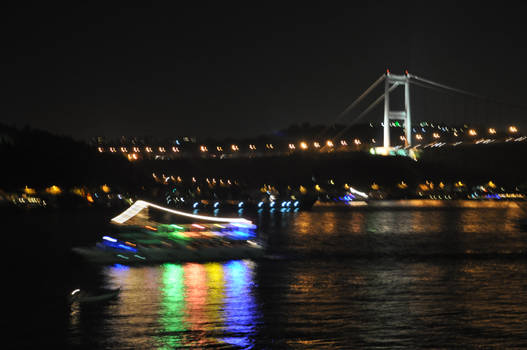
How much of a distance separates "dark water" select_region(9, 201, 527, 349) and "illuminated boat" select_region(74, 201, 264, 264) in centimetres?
66

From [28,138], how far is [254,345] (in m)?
74.3

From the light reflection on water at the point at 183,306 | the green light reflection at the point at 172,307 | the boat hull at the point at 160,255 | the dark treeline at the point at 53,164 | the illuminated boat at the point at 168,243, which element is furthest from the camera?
the dark treeline at the point at 53,164

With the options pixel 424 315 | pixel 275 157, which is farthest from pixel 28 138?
pixel 424 315

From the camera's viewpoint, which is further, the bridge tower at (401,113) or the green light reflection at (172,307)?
the bridge tower at (401,113)

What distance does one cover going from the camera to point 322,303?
16.1 metres

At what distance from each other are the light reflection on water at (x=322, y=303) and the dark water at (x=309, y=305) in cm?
3

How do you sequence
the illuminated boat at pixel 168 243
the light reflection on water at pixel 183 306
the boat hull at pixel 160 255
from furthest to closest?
1. the illuminated boat at pixel 168 243
2. the boat hull at pixel 160 255
3. the light reflection on water at pixel 183 306

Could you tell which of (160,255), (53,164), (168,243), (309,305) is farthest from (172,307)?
(53,164)

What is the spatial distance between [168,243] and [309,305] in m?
8.17

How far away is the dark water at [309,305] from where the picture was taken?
1266cm

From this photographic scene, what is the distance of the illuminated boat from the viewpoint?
22422 mm

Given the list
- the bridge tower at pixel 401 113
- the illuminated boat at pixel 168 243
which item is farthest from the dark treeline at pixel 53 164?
the illuminated boat at pixel 168 243

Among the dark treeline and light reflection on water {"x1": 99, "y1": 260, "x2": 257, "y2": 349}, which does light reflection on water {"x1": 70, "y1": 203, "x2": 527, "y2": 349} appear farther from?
Result: the dark treeline

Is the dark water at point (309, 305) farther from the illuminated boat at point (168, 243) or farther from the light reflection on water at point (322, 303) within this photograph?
the illuminated boat at point (168, 243)
